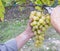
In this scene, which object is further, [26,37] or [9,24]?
[9,24]

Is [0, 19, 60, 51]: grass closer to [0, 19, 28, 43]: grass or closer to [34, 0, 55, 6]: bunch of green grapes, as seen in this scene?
[0, 19, 28, 43]: grass

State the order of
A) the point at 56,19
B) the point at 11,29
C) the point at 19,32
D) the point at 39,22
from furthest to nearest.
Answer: the point at 11,29 → the point at 19,32 → the point at 39,22 → the point at 56,19

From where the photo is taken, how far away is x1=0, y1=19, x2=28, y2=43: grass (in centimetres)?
383

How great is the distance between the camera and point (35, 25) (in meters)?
0.81

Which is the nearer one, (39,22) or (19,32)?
(39,22)

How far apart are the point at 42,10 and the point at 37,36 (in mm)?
106

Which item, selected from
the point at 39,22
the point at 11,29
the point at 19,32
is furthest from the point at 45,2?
the point at 11,29

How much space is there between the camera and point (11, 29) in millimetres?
4141

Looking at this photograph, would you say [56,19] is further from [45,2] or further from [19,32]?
[19,32]

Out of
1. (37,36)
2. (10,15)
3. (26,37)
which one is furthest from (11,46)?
(10,15)

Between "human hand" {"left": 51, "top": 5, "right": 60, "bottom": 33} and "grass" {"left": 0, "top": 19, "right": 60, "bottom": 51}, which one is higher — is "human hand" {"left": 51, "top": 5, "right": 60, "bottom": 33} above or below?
above

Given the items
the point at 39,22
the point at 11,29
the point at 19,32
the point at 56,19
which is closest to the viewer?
the point at 56,19

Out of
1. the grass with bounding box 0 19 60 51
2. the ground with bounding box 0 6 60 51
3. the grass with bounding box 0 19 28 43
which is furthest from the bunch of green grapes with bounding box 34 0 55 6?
the grass with bounding box 0 19 28 43

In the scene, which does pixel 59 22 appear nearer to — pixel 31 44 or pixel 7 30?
pixel 31 44
